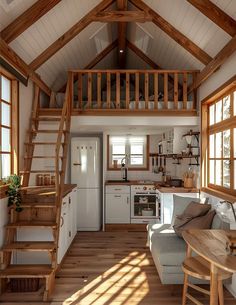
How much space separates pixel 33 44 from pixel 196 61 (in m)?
2.59

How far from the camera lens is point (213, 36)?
3.65 m

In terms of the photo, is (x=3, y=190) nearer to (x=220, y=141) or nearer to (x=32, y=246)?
(x=32, y=246)

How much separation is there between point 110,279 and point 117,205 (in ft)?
8.07

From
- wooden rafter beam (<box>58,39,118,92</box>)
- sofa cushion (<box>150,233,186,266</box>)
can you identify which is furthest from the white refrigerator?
sofa cushion (<box>150,233,186,266</box>)

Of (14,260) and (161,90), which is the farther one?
(161,90)

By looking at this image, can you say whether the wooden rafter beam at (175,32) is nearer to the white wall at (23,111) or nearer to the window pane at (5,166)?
the white wall at (23,111)

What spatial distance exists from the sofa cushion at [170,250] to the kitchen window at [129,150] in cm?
329

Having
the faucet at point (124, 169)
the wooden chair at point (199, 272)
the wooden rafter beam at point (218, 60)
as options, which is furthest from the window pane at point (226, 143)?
the faucet at point (124, 169)

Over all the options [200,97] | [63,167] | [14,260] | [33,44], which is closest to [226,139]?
[200,97]

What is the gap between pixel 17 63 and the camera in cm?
369

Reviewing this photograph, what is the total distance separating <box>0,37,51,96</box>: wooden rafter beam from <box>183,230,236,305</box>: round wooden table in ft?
9.31

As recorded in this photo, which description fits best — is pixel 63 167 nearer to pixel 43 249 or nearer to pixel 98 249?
pixel 43 249

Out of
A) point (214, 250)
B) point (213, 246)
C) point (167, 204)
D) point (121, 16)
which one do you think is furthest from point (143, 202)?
point (214, 250)

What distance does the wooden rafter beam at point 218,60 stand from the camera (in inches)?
127
